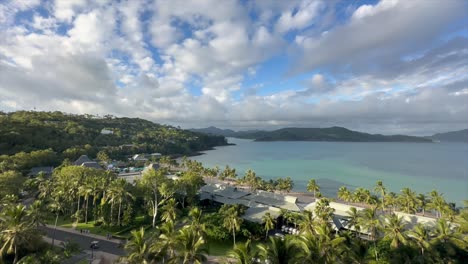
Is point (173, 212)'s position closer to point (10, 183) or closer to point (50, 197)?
point (50, 197)

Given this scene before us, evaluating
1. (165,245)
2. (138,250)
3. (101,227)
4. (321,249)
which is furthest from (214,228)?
(321,249)

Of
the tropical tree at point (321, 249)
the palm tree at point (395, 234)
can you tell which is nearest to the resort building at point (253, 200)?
the palm tree at point (395, 234)

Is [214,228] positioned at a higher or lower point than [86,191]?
lower

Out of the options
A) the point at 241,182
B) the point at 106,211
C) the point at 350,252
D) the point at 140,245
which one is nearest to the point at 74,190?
the point at 106,211

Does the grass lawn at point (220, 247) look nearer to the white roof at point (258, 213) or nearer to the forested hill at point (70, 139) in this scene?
the white roof at point (258, 213)

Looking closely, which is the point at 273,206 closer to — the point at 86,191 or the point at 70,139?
the point at 86,191

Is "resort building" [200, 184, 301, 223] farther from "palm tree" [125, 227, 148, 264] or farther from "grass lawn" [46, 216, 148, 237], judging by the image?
"palm tree" [125, 227, 148, 264]
